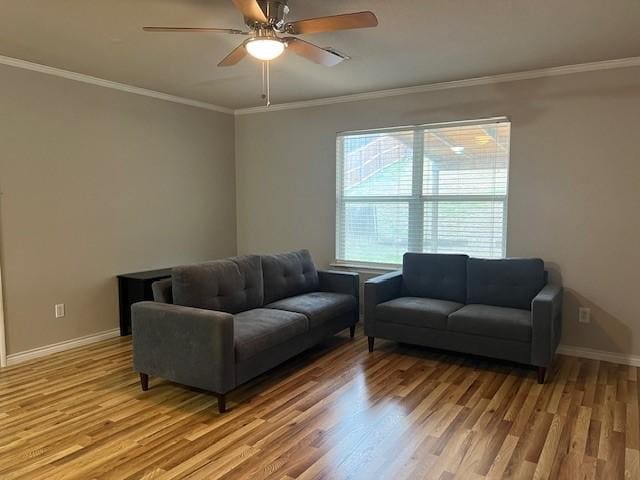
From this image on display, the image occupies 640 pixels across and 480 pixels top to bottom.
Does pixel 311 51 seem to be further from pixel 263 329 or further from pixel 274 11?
pixel 263 329

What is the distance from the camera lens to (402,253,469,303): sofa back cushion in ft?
14.1

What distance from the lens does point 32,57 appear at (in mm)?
3713

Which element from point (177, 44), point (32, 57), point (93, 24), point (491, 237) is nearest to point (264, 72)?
point (177, 44)

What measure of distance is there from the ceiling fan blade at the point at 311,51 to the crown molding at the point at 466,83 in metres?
1.79

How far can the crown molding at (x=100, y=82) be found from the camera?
12.5ft

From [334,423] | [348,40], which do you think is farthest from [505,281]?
[348,40]

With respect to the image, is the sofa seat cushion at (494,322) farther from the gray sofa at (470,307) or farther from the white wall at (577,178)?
the white wall at (577,178)

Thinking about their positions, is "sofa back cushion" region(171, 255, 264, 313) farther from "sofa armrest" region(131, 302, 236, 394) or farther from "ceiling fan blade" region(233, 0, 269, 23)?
"ceiling fan blade" region(233, 0, 269, 23)

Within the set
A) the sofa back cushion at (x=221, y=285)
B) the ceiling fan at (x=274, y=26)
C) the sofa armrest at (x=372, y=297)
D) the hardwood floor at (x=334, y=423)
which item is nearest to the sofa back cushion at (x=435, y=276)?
the sofa armrest at (x=372, y=297)

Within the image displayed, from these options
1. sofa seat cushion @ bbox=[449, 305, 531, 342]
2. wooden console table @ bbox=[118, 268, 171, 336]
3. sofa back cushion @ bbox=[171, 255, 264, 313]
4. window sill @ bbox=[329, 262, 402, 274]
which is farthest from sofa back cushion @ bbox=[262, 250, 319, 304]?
sofa seat cushion @ bbox=[449, 305, 531, 342]

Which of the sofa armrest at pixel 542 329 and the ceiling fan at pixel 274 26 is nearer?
the ceiling fan at pixel 274 26

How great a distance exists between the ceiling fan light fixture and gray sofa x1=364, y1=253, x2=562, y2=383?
224 cm

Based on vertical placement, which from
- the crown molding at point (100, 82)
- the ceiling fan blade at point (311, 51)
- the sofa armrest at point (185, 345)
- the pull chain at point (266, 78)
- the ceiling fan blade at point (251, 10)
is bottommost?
the sofa armrest at point (185, 345)

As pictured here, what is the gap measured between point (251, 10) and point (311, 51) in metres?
0.61
